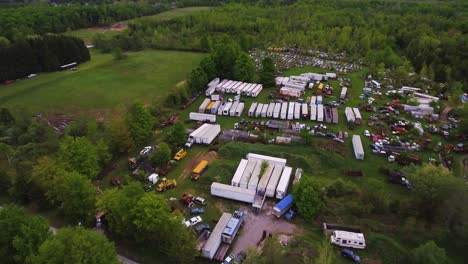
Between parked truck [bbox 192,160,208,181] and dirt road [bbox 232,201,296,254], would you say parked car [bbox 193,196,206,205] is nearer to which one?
parked truck [bbox 192,160,208,181]

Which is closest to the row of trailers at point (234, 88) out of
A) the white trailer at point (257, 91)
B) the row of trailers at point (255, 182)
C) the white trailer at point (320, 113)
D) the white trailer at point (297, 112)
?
the white trailer at point (257, 91)

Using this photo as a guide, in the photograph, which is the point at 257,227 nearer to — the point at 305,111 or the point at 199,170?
the point at 199,170

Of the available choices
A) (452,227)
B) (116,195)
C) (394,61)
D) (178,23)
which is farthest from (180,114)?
(178,23)

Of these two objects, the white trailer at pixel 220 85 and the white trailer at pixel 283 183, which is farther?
the white trailer at pixel 220 85

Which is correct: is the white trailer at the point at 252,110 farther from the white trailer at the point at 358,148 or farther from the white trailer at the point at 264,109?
the white trailer at the point at 358,148

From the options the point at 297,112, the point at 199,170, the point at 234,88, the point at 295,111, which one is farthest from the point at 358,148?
the point at 234,88

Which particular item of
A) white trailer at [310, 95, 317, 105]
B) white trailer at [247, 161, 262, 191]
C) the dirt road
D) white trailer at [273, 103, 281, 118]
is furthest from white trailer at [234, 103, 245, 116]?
the dirt road
